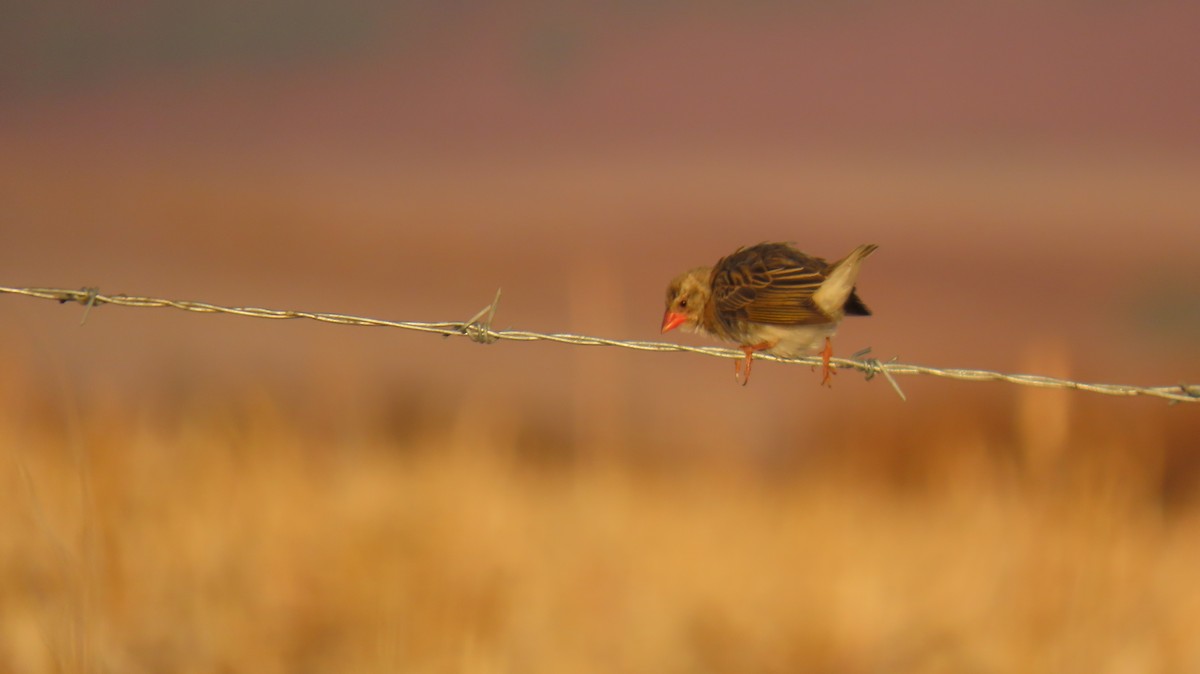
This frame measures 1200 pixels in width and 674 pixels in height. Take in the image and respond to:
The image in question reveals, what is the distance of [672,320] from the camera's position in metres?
5.67

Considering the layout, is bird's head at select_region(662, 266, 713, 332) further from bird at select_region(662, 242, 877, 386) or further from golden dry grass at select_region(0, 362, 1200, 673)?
golden dry grass at select_region(0, 362, 1200, 673)

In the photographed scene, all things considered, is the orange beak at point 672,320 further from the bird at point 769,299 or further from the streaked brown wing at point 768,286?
the streaked brown wing at point 768,286

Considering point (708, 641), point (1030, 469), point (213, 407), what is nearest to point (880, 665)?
point (708, 641)

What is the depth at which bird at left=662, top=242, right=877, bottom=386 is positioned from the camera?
475cm

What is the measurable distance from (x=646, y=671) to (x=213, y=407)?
3.52 m

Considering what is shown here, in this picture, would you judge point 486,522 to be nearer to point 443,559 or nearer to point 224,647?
point 443,559

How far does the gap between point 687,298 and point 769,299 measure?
81 cm

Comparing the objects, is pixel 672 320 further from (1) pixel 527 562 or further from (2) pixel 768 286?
(1) pixel 527 562

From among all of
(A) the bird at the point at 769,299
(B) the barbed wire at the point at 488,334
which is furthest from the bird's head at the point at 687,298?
(B) the barbed wire at the point at 488,334

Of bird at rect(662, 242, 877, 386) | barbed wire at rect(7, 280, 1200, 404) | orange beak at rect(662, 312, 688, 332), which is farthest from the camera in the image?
orange beak at rect(662, 312, 688, 332)

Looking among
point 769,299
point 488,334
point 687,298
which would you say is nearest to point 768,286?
point 769,299

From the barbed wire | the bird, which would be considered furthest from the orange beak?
the barbed wire

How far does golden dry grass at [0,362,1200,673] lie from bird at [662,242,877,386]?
3.19ft

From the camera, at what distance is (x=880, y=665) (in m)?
6.16
